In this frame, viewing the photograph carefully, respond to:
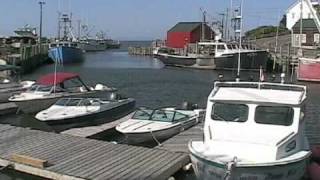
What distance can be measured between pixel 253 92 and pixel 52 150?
635 cm

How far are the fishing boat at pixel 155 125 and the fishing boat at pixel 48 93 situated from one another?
7091 millimetres

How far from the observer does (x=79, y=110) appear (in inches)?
893

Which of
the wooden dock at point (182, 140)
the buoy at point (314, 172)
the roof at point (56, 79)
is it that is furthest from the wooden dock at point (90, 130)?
the buoy at point (314, 172)

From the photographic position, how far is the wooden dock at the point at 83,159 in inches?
539

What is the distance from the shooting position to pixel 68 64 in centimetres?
8394

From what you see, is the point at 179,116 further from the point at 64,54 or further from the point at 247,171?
the point at 64,54

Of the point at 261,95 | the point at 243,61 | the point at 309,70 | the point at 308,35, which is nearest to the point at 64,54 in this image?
the point at 243,61

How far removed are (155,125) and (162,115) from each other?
0.96 m

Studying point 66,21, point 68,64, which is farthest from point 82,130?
point 66,21

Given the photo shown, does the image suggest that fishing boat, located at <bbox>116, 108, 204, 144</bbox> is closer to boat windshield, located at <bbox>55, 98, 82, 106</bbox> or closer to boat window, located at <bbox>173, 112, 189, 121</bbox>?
boat window, located at <bbox>173, 112, 189, 121</bbox>

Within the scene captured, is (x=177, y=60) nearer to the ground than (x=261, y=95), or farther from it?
farther from it

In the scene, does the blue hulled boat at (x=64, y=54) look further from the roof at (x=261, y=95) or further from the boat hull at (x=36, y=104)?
the roof at (x=261, y=95)

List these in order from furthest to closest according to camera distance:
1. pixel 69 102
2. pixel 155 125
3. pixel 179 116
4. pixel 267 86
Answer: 1. pixel 69 102
2. pixel 179 116
3. pixel 155 125
4. pixel 267 86

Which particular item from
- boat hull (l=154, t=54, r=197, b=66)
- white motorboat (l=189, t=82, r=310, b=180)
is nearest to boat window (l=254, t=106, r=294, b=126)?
white motorboat (l=189, t=82, r=310, b=180)
